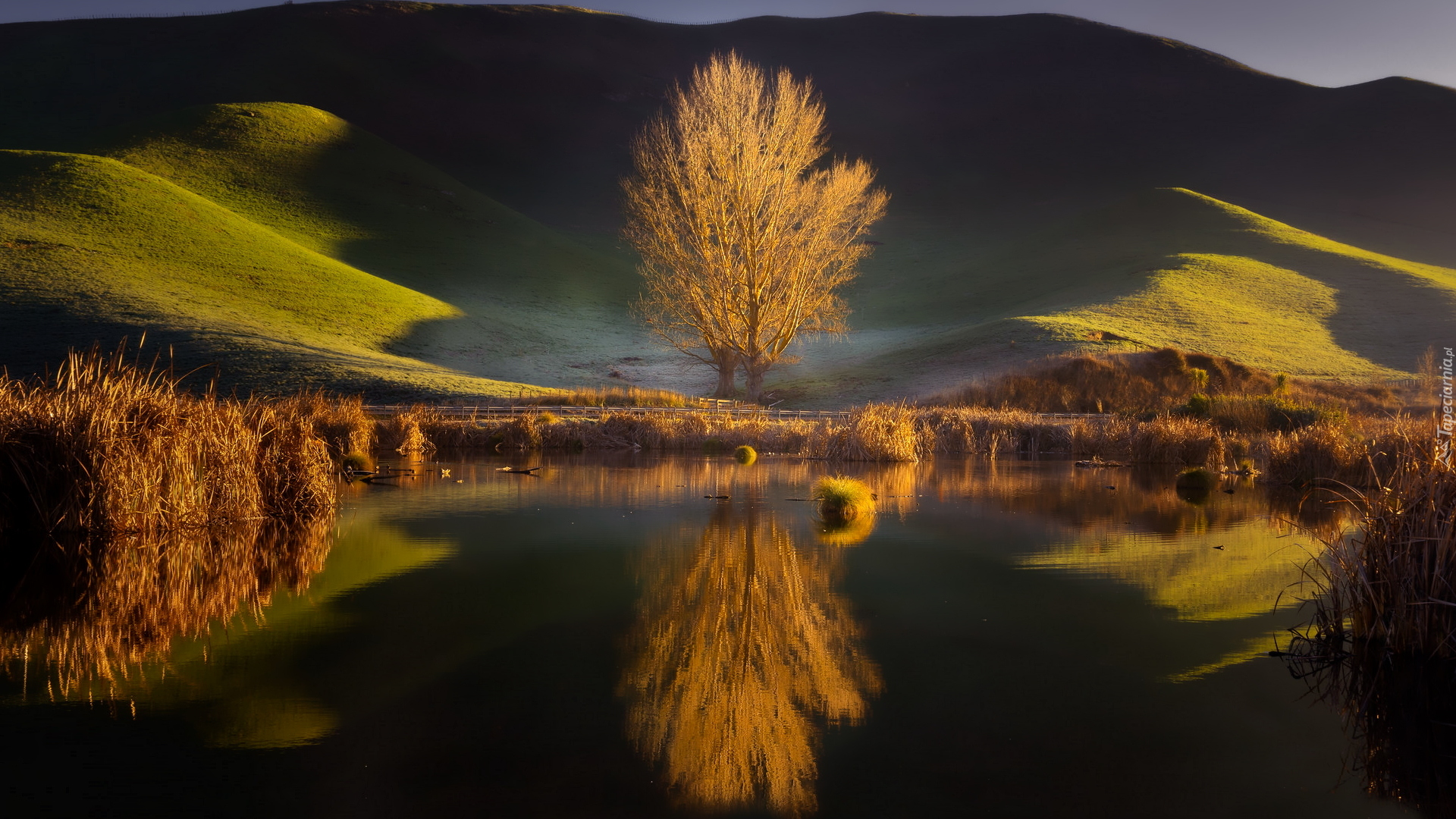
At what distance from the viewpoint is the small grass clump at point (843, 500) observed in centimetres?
1312

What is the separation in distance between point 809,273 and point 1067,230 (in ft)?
179

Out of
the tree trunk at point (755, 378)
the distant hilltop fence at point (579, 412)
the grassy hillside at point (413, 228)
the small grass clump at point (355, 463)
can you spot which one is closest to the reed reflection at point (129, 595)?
the small grass clump at point (355, 463)

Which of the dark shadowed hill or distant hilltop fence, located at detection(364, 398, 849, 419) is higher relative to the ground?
the dark shadowed hill

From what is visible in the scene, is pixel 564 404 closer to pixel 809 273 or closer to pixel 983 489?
pixel 809 273

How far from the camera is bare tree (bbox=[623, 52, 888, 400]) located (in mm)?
36156

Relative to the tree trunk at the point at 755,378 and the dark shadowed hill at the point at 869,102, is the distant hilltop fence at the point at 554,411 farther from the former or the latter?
the dark shadowed hill at the point at 869,102

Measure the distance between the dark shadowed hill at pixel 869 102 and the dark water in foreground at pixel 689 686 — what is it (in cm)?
9306

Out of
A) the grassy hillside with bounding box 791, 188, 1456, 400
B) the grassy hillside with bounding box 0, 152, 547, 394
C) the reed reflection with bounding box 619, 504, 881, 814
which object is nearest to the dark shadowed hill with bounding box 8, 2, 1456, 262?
the grassy hillside with bounding box 791, 188, 1456, 400

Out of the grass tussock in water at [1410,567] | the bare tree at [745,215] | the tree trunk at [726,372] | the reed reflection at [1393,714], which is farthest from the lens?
the tree trunk at [726,372]

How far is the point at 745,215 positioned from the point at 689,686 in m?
32.7

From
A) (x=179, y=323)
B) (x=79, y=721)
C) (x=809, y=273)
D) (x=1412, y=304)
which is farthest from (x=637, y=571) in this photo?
(x=1412, y=304)

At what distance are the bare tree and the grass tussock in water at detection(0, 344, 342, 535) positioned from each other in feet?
90.2

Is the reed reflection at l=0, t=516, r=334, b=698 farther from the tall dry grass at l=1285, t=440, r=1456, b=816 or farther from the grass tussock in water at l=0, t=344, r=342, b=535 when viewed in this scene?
the tall dry grass at l=1285, t=440, r=1456, b=816

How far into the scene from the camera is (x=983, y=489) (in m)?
16.9
